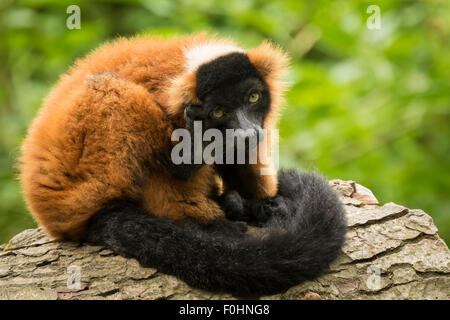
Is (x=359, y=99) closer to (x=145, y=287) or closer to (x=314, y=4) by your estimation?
(x=314, y=4)

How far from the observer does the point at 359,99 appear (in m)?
6.86

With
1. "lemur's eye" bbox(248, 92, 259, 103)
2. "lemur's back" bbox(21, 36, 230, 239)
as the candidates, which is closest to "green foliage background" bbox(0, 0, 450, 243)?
"lemur's eye" bbox(248, 92, 259, 103)

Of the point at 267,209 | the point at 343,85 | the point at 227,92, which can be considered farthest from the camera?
the point at 343,85

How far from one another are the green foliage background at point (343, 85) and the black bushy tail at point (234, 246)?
229 cm

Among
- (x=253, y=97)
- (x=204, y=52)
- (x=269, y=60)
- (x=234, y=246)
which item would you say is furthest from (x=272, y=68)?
(x=234, y=246)

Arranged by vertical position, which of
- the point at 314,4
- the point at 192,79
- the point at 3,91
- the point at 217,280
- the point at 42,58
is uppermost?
the point at 314,4

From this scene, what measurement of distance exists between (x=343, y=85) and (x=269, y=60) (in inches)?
87.7

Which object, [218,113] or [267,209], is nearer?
[218,113]

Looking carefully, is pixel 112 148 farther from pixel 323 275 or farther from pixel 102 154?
pixel 323 275

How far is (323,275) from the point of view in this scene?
3.70 m

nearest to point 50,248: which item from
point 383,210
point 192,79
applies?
point 192,79

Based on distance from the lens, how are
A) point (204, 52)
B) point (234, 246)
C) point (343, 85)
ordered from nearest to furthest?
1. point (234, 246)
2. point (204, 52)
3. point (343, 85)

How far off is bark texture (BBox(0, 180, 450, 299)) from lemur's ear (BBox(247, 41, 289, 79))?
1.39m
